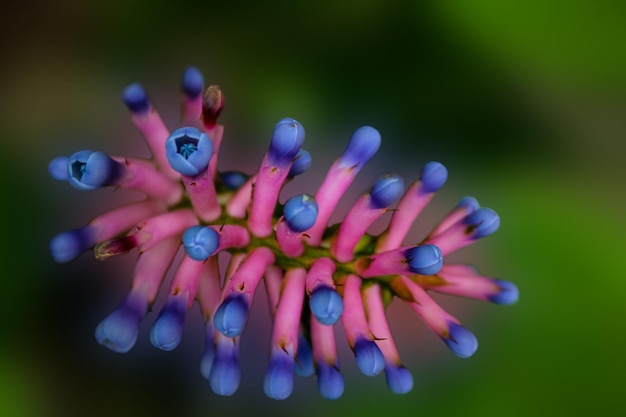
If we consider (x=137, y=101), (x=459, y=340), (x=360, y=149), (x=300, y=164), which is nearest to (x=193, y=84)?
(x=137, y=101)

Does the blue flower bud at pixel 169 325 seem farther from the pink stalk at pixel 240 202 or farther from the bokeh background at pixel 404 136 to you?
the bokeh background at pixel 404 136

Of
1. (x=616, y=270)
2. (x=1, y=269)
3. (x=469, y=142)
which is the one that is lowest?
(x=1, y=269)

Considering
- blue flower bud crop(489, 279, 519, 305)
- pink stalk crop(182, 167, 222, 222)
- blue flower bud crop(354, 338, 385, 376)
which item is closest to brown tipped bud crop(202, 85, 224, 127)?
pink stalk crop(182, 167, 222, 222)

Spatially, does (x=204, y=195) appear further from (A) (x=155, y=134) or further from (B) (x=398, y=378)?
(B) (x=398, y=378)

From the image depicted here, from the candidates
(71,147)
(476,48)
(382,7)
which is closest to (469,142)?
(476,48)

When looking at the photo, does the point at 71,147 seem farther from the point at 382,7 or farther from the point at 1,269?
the point at 382,7

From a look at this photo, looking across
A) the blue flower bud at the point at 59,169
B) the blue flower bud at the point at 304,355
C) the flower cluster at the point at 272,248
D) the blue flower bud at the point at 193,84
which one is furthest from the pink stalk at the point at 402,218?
the blue flower bud at the point at 59,169
